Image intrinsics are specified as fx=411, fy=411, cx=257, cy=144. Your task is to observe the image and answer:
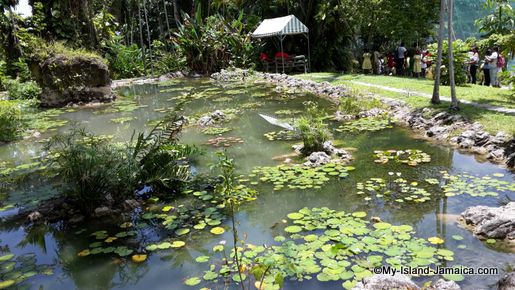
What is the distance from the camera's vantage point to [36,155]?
9500 mm

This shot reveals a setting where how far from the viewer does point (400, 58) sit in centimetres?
1883

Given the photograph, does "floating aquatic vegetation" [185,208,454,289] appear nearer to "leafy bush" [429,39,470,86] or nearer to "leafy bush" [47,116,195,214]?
"leafy bush" [47,116,195,214]

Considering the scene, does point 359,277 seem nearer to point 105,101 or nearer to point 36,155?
point 36,155

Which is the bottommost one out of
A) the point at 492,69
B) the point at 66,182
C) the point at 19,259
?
the point at 19,259

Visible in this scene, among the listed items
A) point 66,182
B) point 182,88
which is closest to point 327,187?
point 66,182

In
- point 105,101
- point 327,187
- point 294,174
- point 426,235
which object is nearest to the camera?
point 426,235

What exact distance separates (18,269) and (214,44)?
21.7 metres

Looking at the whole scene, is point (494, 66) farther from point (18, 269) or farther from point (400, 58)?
point (18, 269)

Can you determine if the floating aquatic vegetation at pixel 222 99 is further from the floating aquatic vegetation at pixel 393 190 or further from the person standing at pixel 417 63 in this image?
the floating aquatic vegetation at pixel 393 190

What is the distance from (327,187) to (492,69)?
10496 millimetres

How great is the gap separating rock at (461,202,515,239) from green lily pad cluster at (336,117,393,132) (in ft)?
16.0

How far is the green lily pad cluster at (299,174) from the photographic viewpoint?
21.3ft

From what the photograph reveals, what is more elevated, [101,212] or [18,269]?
[101,212]

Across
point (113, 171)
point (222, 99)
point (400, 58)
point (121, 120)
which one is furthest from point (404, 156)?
point (400, 58)
